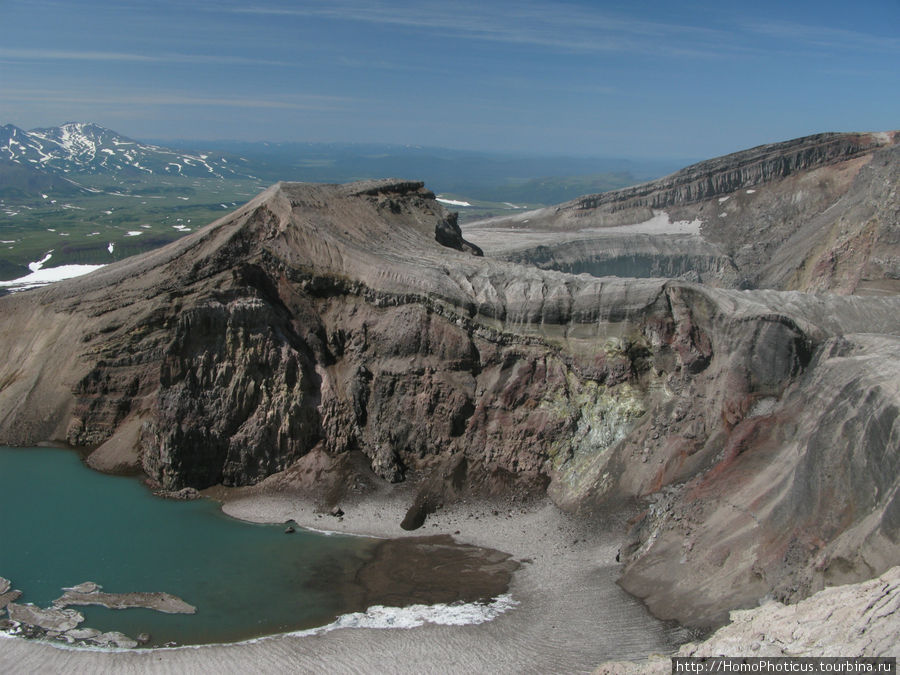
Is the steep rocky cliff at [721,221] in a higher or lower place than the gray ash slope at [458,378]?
higher

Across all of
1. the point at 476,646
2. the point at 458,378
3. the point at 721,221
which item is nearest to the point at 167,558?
the point at 476,646

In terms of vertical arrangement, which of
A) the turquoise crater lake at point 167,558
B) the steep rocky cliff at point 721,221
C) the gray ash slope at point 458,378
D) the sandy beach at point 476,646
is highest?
the steep rocky cliff at point 721,221

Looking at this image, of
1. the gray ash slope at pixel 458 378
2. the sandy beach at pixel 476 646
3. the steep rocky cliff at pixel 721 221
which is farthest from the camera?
the steep rocky cliff at pixel 721 221

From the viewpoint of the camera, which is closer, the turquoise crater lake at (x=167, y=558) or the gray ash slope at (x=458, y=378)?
the turquoise crater lake at (x=167, y=558)

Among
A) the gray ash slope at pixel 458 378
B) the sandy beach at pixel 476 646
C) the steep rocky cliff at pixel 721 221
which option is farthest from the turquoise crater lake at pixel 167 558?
the steep rocky cliff at pixel 721 221

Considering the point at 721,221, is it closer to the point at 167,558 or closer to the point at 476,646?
the point at 476,646

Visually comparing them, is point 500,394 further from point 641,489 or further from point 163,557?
point 163,557

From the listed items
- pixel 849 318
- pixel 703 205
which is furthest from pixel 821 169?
pixel 849 318

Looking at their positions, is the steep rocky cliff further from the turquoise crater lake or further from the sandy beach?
the turquoise crater lake

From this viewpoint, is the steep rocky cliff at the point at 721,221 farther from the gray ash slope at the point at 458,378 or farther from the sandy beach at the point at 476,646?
the sandy beach at the point at 476,646
